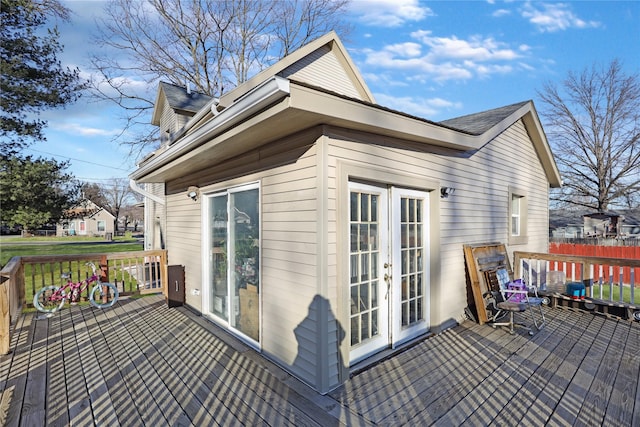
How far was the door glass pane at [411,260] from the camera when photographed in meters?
3.66

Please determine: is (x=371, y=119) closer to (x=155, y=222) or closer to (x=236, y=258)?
(x=236, y=258)

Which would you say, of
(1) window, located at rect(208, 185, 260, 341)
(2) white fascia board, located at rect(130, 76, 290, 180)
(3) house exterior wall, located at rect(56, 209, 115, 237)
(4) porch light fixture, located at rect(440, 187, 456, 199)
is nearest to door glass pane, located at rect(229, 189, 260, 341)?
(1) window, located at rect(208, 185, 260, 341)

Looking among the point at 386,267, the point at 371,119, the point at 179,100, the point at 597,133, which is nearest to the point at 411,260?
the point at 386,267

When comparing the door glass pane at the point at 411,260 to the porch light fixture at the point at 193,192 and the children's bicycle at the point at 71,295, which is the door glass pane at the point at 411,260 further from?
the children's bicycle at the point at 71,295

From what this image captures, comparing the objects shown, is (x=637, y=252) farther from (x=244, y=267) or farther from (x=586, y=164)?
(x=244, y=267)

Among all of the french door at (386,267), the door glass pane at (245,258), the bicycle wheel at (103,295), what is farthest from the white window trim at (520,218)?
the bicycle wheel at (103,295)

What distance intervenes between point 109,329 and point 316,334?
3.28 meters

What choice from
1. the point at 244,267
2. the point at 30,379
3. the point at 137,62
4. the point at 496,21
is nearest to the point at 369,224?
the point at 244,267

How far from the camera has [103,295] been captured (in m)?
5.52

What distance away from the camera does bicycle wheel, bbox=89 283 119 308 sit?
17.6ft

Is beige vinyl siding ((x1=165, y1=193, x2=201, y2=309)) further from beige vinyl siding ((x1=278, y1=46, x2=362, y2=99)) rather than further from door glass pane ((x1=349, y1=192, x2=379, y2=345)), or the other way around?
beige vinyl siding ((x1=278, y1=46, x2=362, y2=99))

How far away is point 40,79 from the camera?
813cm

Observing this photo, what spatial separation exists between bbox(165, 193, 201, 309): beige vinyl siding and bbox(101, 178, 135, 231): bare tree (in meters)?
43.7

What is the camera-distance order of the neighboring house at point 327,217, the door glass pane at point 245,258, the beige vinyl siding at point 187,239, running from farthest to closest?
1. the beige vinyl siding at point 187,239
2. the door glass pane at point 245,258
3. the neighboring house at point 327,217
